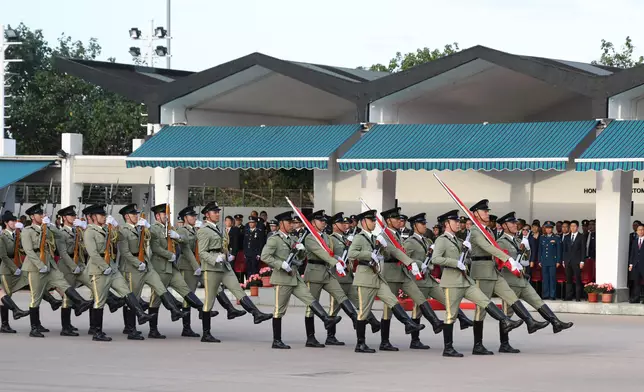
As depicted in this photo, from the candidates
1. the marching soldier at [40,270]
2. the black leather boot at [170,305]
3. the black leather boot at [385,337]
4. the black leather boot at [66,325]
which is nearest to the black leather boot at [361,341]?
the black leather boot at [385,337]

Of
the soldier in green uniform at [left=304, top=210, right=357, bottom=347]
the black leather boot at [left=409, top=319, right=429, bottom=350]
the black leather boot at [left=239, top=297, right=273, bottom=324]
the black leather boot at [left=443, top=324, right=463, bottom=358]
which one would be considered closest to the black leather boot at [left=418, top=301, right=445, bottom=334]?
the black leather boot at [left=409, top=319, right=429, bottom=350]

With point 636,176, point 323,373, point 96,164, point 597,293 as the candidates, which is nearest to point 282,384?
point 323,373

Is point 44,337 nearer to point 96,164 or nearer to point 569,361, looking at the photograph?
point 569,361

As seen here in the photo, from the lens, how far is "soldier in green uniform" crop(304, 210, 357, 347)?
16.7 metres

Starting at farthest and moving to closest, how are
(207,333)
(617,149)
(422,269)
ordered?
1. (617,149)
2. (207,333)
3. (422,269)

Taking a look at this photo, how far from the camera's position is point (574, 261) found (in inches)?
957

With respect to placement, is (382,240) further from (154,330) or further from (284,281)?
(154,330)

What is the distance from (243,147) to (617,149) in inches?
313

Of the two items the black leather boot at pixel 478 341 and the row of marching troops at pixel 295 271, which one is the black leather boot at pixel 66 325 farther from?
the black leather boot at pixel 478 341

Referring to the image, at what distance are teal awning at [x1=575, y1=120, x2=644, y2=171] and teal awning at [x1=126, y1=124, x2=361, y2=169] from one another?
522cm

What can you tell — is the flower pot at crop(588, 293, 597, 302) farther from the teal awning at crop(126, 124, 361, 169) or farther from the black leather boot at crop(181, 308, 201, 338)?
the black leather boot at crop(181, 308, 201, 338)

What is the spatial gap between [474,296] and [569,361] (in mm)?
1332

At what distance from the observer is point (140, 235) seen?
1792 cm

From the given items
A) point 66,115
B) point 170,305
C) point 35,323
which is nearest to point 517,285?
point 170,305
